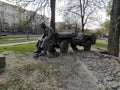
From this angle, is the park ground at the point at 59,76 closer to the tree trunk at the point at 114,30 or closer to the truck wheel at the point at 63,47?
the truck wheel at the point at 63,47

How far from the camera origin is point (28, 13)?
10.0 metres

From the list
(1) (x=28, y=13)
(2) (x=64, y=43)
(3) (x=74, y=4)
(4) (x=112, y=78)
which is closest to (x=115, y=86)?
(4) (x=112, y=78)

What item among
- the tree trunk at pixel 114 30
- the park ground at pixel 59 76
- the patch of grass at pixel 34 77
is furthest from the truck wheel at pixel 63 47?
the tree trunk at pixel 114 30

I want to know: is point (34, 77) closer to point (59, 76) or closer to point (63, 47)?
point (59, 76)

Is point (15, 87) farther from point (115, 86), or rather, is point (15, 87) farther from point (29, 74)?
point (115, 86)

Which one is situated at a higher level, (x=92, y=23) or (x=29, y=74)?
(x=92, y=23)

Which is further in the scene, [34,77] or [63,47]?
[63,47]

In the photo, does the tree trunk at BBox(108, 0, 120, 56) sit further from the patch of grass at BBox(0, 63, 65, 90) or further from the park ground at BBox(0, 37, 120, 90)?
the patch of grass at BBox(0, 63, 65, 90)

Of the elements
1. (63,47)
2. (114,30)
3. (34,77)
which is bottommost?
(34,77)

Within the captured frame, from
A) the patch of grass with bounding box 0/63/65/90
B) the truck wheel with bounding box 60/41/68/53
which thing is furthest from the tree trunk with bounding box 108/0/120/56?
the patch of grass with bounding box 0/63/65/90

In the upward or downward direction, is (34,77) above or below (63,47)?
below

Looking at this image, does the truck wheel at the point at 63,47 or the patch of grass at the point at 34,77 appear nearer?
the patch of grass at the point at 34,77

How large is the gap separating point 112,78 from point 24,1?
7403mm

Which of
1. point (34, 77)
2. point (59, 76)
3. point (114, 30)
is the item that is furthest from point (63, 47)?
point (34, 77)
